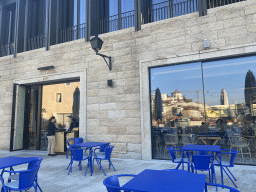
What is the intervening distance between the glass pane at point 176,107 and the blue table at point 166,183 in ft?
12.9

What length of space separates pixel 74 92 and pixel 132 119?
10.8 ft

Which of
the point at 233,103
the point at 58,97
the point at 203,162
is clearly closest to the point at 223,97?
the point at 233,103

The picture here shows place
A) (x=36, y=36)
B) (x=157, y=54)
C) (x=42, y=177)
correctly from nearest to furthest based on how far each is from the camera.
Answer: (x=42, y=177) → (x=157, y=54) → (x=36, y=36)

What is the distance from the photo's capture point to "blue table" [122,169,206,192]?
80.6 inches

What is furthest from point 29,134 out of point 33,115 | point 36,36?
point 36,36

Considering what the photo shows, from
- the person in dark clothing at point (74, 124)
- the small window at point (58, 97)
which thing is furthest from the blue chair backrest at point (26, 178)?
the small window at point (58, 97)

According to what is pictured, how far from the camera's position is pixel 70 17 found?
960 centimetres

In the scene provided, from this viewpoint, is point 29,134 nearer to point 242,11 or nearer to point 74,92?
point 74,92

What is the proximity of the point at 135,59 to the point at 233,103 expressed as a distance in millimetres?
3558

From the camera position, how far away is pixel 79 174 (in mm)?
5141

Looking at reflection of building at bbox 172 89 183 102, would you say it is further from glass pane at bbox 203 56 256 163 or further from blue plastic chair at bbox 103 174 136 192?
blue plastic chair at bbox 103 174 136 192

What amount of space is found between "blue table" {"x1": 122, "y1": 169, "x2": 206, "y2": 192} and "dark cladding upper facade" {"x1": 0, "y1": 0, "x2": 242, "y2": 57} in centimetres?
566

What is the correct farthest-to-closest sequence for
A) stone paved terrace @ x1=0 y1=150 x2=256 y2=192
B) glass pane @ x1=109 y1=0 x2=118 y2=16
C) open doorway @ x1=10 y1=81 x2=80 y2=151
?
open doorway @ x1=10 y1=81 x2=80 y2=151 < glass pane @ x1=109 y1=0 x2=118 y2=16 < stone paved terrace @ x1=0 y1=150 x2=256 y2=192

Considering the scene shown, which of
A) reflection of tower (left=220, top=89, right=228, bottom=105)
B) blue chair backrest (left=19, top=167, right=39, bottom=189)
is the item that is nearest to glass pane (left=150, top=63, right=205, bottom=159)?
reflection of tower (left=220, top=89, right=228, bottom=105)
